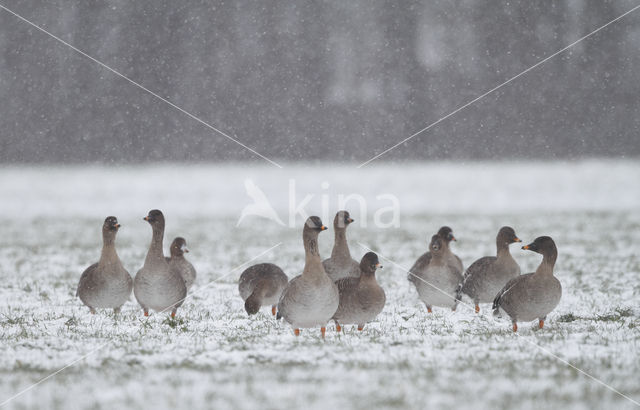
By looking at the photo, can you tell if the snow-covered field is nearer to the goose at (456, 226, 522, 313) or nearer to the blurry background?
the goose at (456, 226, 522, 313)

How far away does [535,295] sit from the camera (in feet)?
28.1

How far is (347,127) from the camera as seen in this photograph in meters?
75.2

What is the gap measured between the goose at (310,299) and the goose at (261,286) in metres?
0.91

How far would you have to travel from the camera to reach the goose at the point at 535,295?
858cm

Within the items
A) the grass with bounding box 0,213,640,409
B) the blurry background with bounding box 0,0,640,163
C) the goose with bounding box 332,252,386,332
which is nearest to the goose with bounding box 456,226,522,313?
the grass with bounding box 0,213,640,409

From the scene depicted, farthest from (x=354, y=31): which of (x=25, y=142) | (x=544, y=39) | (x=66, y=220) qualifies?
(x=66, y=220)

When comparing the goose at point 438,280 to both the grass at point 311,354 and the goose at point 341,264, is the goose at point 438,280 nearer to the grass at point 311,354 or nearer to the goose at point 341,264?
the grass at point 311,354

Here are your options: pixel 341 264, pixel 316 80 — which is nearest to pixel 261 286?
pixel 341 264

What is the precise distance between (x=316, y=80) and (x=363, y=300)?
73421mm

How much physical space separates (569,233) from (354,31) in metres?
67.6

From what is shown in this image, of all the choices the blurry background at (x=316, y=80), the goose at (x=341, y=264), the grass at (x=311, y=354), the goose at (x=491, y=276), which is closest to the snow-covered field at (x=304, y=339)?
the grass at (x=311, y=354)

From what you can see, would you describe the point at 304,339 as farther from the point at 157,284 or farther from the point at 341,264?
the point at 341,264

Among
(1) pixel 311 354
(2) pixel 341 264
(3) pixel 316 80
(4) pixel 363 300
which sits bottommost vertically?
(1) pixel 311 354

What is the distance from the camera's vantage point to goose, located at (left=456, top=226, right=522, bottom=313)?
401 inches
